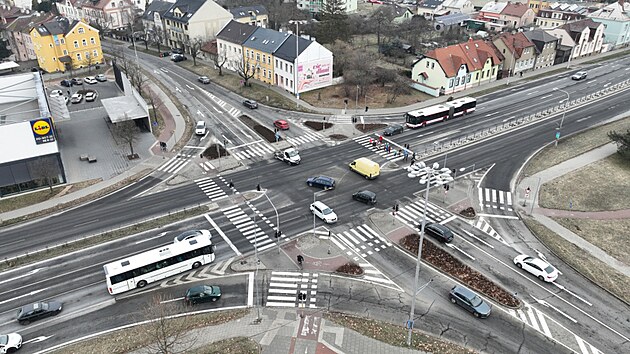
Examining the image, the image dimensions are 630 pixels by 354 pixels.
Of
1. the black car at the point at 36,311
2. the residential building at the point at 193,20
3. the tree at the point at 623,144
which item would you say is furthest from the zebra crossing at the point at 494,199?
the residential building at the point at 193,20

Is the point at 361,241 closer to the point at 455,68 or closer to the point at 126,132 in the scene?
the point at 126,132

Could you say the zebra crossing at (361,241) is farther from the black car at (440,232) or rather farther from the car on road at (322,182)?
the car on road at (322,182)

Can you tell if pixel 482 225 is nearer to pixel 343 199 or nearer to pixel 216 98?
pixel 343 199

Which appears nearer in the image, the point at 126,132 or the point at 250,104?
the point at 126,132

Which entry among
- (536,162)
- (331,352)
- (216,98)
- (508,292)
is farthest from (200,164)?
(536,162)

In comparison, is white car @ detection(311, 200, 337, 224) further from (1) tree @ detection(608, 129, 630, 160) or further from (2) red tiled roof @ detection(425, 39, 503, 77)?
(2) red tiled roof @ detection(425, 39, 503, 77)

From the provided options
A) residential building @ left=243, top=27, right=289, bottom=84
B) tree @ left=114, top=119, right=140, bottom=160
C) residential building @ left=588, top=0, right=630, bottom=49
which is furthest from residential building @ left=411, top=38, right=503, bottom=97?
tree @ left=114, top=119, right=140, bottom=160

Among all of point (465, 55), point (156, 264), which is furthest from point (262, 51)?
point (156, 264)
